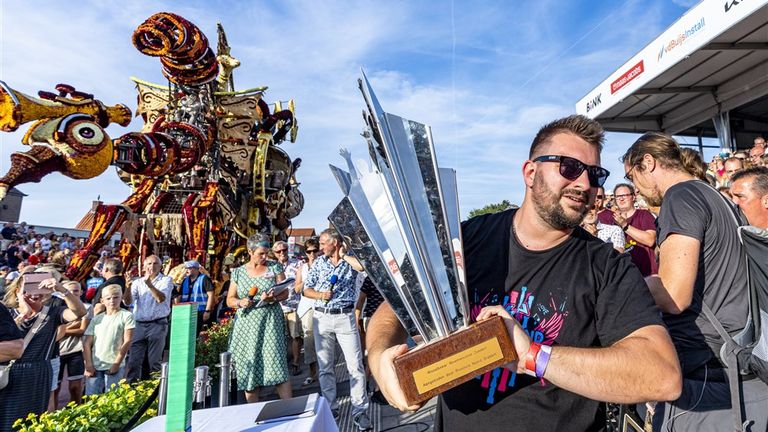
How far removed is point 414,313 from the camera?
4.26 feet

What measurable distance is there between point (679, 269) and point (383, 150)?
59.2 inches

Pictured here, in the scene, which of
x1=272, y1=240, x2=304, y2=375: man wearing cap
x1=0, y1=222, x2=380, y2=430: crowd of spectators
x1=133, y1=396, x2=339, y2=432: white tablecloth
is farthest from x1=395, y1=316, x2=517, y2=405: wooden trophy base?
x1=272, y1=240, x2=304, y2=375: man wearing cap

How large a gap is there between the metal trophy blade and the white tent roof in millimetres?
11481

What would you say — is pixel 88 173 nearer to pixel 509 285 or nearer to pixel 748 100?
pixel 509 285

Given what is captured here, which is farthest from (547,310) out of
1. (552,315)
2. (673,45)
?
(673,45)

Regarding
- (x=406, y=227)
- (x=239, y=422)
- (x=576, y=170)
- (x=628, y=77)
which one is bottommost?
(x=239, y=422)

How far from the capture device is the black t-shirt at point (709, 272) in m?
1.99

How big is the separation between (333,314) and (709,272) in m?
3.83

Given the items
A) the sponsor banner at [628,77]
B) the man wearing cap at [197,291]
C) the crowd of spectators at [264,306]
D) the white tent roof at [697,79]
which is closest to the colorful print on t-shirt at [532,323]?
the crowd of spectators at [264,306]

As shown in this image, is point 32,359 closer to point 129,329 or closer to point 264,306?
point 129,329

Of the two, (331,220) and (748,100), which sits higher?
(748,100)

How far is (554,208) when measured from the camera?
1.55 metres

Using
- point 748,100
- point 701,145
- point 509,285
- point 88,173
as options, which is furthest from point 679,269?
point 701,145

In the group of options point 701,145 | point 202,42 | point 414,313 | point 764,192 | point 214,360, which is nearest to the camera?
point 414,313
